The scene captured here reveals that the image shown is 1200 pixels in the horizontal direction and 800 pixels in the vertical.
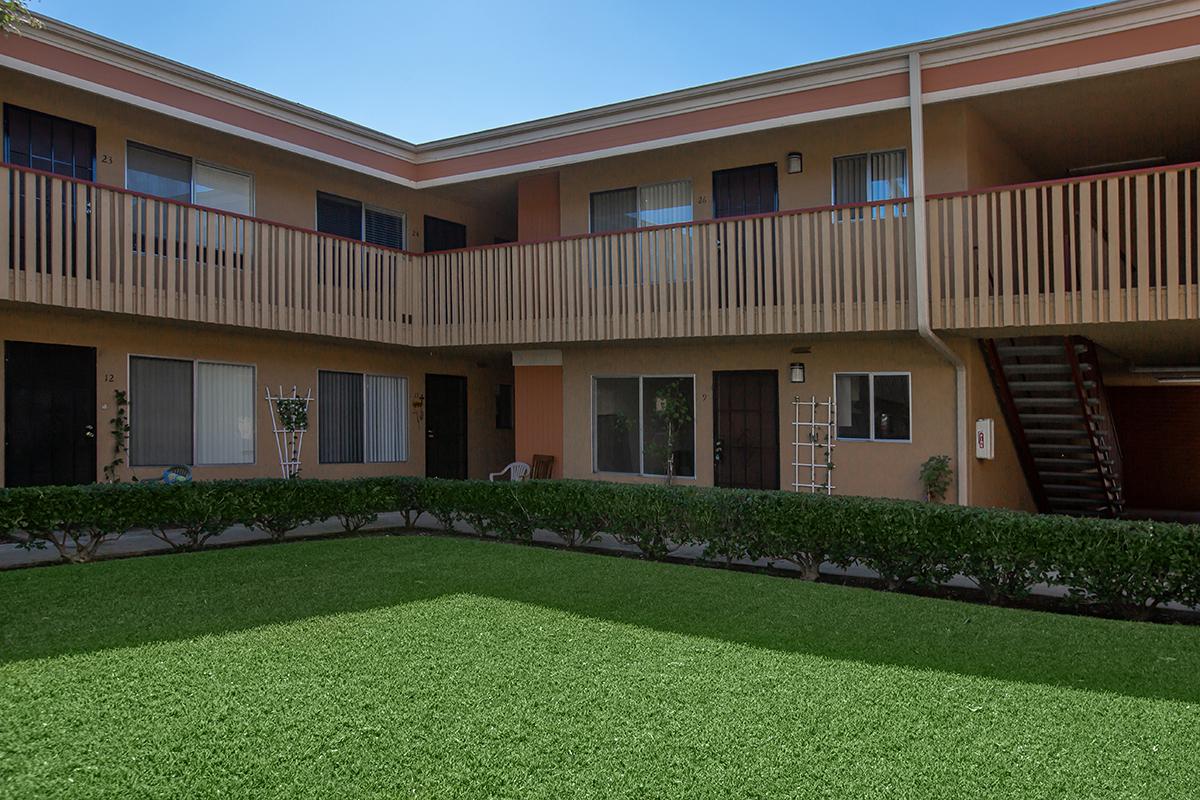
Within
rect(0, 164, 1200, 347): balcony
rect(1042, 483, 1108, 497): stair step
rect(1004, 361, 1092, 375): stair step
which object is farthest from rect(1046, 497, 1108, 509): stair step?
rect(0, 164, 1200, 347): balcony

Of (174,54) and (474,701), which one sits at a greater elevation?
(174,54)

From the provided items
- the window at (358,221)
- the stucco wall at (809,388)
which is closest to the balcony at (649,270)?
the stucco wall at (809,388)

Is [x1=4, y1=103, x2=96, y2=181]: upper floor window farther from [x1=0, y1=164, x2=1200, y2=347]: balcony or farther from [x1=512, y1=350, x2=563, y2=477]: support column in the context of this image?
[x1=512, y1=350, x2=563, y2=477]: support column

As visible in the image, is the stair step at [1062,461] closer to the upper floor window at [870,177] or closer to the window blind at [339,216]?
the upper floor window at [870,177]

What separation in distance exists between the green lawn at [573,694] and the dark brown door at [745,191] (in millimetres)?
6893

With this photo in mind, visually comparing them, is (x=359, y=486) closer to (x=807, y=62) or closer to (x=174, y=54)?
(x=174, y=54)

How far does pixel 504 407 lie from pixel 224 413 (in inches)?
252

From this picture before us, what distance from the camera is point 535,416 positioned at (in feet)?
48.6

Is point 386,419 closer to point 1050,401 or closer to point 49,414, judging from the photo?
point 49,414

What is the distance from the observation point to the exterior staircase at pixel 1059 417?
11.2m

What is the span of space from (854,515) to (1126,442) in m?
13.0

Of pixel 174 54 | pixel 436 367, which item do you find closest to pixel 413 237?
pixel 436 367

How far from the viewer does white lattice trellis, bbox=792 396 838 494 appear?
39.1ft

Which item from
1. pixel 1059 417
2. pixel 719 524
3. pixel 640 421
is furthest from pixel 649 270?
pixel 1059 417
